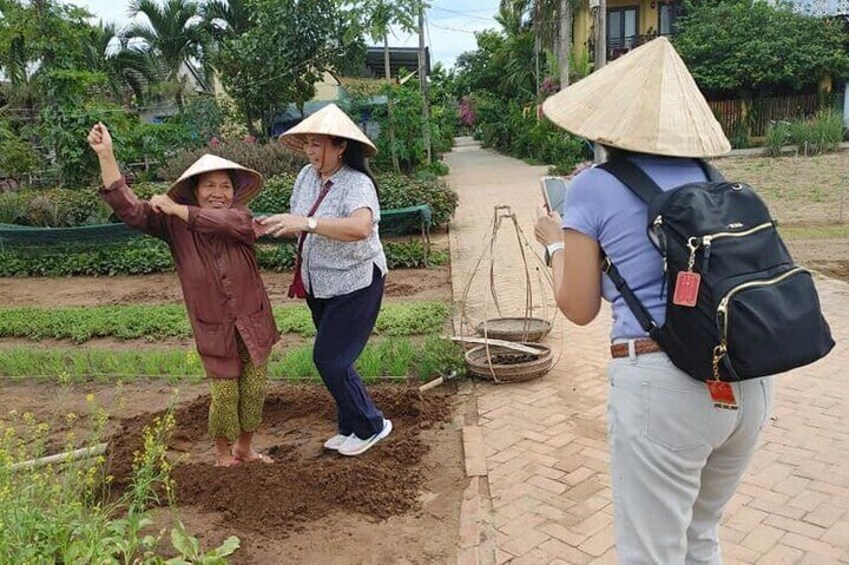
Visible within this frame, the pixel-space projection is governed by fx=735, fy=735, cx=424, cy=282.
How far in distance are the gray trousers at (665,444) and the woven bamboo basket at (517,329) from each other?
11.9ft

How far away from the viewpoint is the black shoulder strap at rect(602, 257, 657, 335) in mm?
1706

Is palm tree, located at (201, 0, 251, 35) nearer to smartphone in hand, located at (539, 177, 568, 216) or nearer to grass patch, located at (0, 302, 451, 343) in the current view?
grass patch, located at (0, 302, 451, 343)

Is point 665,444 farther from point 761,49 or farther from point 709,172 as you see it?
point 761,49

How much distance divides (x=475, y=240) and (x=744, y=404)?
927cm

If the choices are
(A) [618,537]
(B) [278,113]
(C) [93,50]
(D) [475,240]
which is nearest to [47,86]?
(B) [278,113]

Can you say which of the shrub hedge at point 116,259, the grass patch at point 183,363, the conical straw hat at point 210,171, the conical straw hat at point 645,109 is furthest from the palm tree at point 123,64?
the conical straw hat at point 645,109

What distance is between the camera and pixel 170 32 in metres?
25.1

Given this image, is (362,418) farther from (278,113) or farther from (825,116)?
(825,116)

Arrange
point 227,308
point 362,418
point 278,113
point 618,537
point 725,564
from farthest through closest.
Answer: point 278,113
point 362,418
point 227,308
point 725,564
point 618,537

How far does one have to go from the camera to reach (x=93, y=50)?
2253 centimetres

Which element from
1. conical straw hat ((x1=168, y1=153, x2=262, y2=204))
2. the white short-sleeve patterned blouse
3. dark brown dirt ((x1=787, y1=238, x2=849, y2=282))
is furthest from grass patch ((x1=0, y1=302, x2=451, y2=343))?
dark brown dirt ((x1=787, y1=238, x2=849, y2=282))

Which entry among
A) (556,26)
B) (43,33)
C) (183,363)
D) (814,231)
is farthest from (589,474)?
(556,26)

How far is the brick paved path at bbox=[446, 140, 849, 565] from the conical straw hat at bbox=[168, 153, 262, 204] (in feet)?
5.66

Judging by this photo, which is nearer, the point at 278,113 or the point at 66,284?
the point at 66,284
